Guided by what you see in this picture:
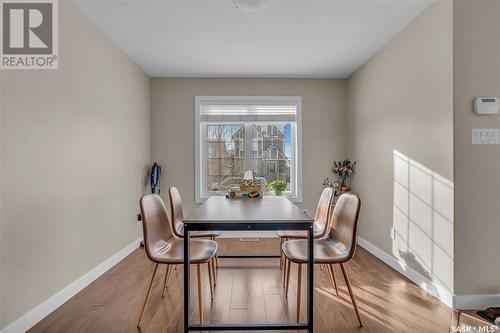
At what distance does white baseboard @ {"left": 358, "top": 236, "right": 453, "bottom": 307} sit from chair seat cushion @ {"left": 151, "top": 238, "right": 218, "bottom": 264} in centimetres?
187

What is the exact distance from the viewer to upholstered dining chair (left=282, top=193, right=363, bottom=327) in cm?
201

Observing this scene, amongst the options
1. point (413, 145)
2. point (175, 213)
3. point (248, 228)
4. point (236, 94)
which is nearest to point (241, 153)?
point (236, 94)

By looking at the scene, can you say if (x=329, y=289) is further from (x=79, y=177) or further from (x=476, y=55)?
(x=79, y=177)

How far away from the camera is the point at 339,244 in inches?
89.1

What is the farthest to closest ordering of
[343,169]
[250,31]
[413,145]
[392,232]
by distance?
[343,169] < [392,232] < [250,31] < [413,145]

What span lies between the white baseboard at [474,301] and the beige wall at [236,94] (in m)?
2.47

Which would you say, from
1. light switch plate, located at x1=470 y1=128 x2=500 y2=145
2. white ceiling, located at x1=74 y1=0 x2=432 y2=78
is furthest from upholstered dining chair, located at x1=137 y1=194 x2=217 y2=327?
light switch plate, located at x1=470 y1=128 x2=500 y2=145

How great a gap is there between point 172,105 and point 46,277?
9.76ft

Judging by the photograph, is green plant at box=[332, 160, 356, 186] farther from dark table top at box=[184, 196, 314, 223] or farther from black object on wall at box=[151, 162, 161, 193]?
black object on wall at box=[151, 162, 161, 193]

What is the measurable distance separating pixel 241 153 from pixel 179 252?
9.03ft

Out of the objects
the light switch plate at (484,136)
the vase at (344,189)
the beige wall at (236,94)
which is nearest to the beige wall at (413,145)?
the light switch plate at (484,136)

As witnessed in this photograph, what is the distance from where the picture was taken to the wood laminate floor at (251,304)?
6.66 feet

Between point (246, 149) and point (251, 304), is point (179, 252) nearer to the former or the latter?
point (251, 304)

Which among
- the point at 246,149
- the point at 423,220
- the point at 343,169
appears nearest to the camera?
the point at 423,220
